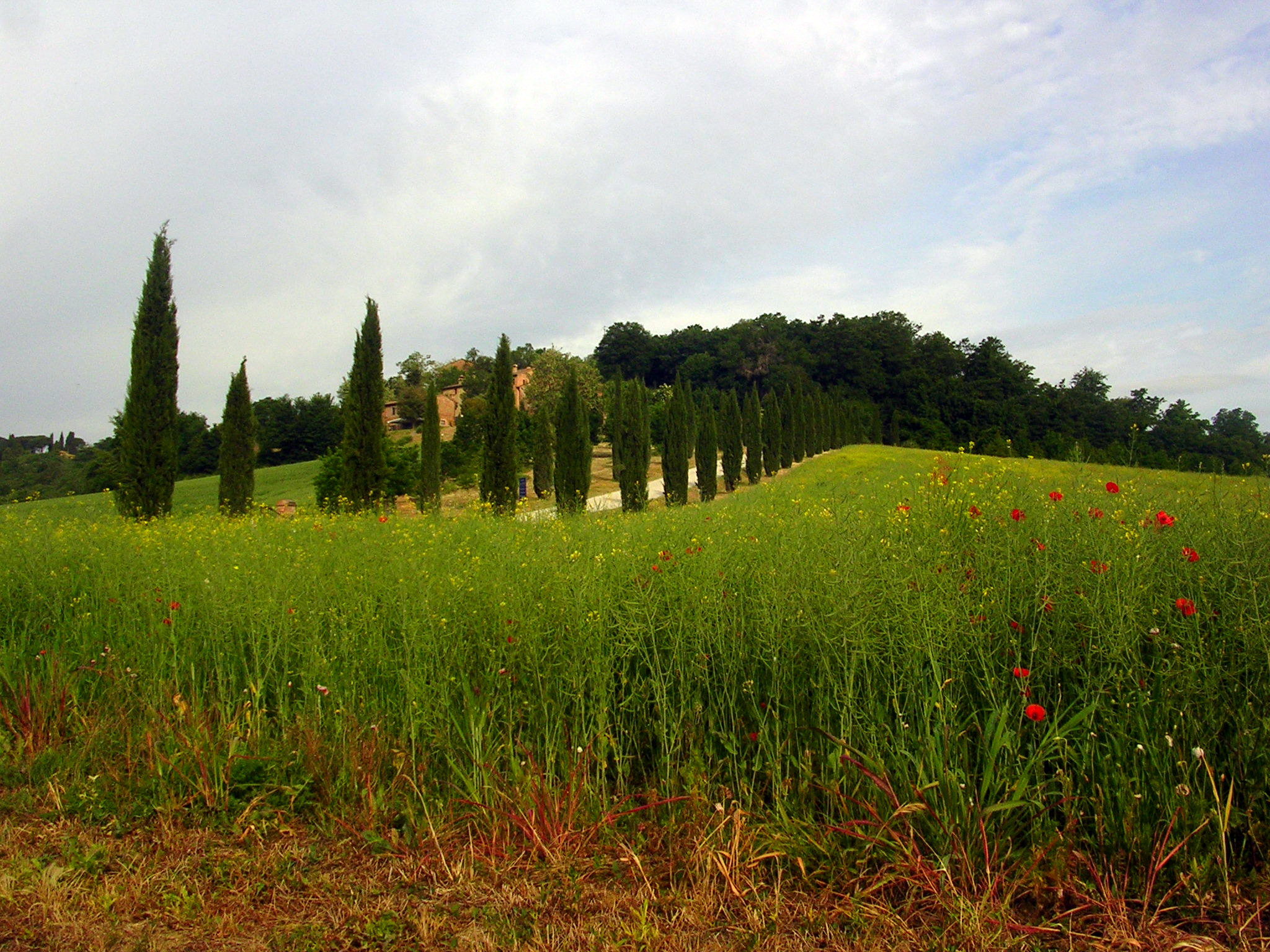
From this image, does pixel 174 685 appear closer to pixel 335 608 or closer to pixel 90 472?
pixel 335 608

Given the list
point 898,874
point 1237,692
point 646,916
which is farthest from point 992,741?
point 646,916

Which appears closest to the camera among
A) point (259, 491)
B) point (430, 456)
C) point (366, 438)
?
point (366, 438)

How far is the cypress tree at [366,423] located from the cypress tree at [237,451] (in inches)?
144

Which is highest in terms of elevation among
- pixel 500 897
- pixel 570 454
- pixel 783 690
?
pixel 570 454

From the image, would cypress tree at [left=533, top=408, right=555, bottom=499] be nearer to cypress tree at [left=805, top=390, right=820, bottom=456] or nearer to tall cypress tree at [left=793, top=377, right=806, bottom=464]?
tall cypress tree at [left=793, top=377, right=806, bottom=464]

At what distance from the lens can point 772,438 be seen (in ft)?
120

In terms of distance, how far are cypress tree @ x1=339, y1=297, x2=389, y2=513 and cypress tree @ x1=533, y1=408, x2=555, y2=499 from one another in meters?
14.6

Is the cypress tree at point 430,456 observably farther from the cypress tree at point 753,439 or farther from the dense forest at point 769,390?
the cypress tree at point 753,439

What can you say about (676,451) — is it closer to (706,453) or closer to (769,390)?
(706,453)

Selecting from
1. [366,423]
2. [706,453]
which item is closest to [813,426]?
[706,453]

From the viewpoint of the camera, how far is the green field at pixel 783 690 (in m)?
2.21

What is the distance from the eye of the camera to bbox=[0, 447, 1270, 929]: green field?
2213 millimetres

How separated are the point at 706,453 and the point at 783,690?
25.6 metres

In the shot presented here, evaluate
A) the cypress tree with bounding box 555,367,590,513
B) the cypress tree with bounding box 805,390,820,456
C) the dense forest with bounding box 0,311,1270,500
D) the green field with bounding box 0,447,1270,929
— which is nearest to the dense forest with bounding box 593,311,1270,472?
the dense forest with bounding box 0,311,1270,500
